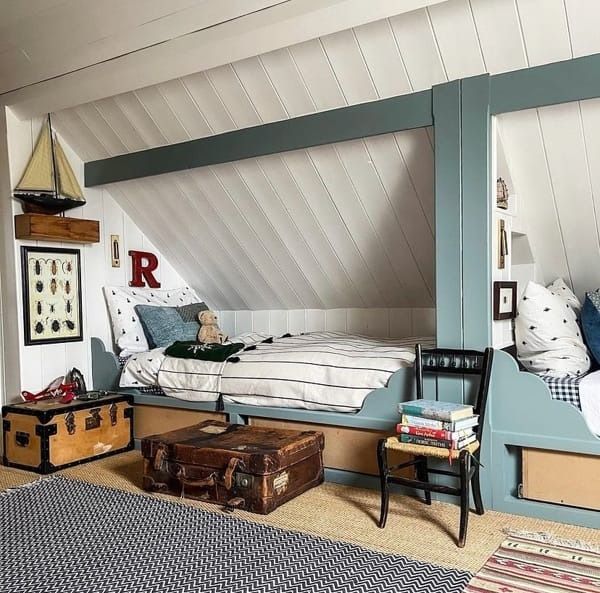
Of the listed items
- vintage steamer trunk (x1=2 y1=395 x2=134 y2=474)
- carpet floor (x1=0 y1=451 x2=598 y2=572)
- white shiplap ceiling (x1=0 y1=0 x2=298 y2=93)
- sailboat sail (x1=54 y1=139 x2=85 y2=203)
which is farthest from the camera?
sailboat sail (x1=54 y1=139 x2=85 y2=203)

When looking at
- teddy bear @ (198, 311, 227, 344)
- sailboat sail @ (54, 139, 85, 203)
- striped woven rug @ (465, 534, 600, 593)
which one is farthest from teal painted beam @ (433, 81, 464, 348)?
sailboat sail @ (54, 139, 85, 203)

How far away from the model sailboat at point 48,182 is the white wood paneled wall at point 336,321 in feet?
4.88

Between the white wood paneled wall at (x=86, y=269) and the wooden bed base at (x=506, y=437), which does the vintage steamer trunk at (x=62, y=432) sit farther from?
the wooden bed base at (x=506, y=437)

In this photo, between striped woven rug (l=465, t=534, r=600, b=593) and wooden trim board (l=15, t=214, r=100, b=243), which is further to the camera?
wooden trim board (l=15, t=214, r=100, b=243)

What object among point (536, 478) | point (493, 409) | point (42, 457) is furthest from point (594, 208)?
point (42, 457)

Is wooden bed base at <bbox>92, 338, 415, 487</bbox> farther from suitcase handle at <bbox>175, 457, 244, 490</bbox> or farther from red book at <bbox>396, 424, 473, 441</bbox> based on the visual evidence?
suitcase handle at <bbox>175, 457, 244, 490</bbox>

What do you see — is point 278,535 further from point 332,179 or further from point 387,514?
point 332,179

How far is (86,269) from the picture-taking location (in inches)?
163

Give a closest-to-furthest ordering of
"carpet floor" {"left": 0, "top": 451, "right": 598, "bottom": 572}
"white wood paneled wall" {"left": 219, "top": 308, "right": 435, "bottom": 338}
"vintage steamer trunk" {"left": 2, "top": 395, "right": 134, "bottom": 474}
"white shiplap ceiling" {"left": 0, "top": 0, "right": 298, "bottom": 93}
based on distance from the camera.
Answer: "carpet floor" {"left": 0, "top": 451, "right": 598, "bottom": 572}, "white shiplap ceiling" {"left": 0, "top": 0, "right": 298, "bottom": 93}, "vintage steamer trunk" {"left": 2, "top": 395, "right": 134, "bottom": 474}, "white wood paneled wall" {"left": 219, "top": 308, "right": 435, "bottom": 338}

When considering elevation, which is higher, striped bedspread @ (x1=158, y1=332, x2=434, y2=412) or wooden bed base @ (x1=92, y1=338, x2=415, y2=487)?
striped bedspread @ (x1=158, y1=332, x2=434, y2=412)

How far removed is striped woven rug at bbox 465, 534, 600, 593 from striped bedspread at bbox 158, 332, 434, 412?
938 mm

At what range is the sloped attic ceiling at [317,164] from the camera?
259 cm

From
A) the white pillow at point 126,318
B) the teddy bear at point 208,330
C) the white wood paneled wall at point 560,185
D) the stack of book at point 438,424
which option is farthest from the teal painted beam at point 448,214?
the white pillow at point 126,318

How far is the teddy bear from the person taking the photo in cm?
421
